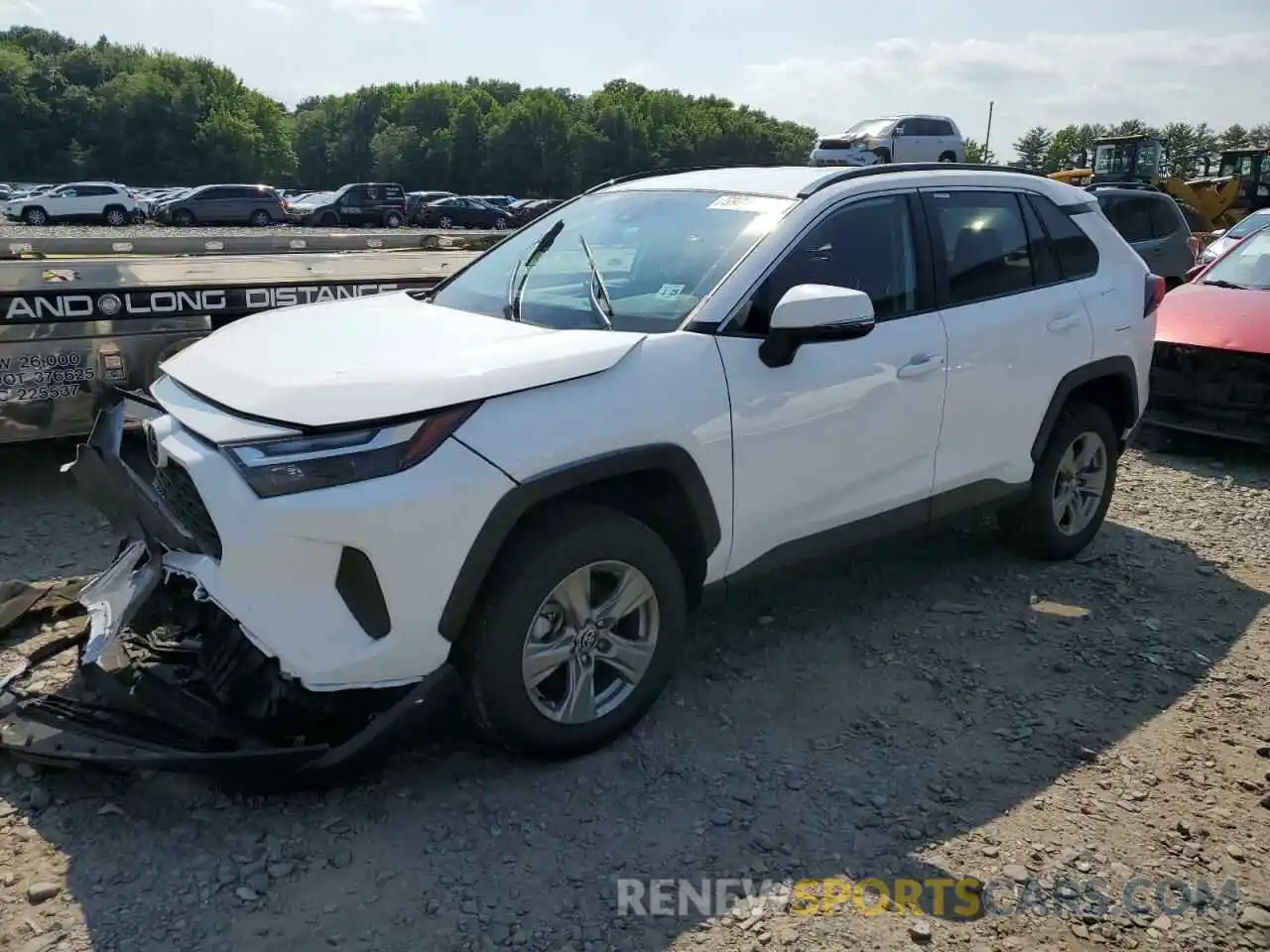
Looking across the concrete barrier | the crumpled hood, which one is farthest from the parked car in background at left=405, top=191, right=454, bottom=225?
the crumpled hood

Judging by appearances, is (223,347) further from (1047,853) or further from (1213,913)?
(1213,913)

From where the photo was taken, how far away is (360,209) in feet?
129

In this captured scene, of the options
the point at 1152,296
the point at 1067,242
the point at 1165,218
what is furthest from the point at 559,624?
the point at 1165,218

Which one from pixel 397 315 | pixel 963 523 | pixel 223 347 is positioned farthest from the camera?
pixel 963 523

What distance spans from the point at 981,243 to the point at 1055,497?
1.31 meters

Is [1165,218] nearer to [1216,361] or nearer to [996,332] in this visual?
[1216,361]

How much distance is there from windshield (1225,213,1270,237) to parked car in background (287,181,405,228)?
32.0 meters

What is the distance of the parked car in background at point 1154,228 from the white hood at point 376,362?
974 cm

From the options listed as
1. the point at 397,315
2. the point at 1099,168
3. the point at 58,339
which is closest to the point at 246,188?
the point at 1099,168

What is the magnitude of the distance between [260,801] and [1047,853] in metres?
2.27

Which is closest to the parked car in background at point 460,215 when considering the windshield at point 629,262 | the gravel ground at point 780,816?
the windshield at point 629,262

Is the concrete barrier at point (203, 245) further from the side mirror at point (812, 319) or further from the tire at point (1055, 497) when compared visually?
the side mirror at point (812, 319)

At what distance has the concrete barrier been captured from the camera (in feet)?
23.3

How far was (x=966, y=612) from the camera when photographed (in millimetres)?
4547
